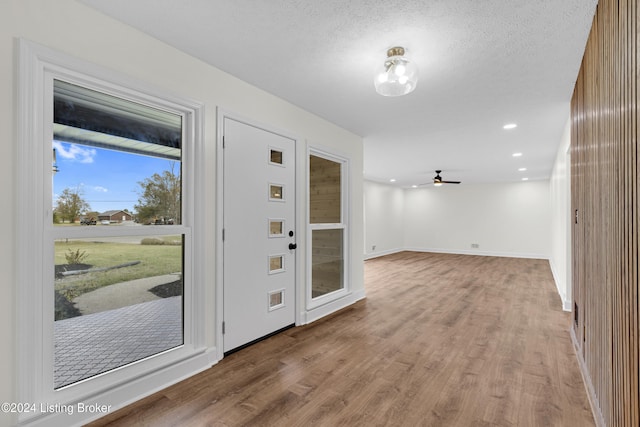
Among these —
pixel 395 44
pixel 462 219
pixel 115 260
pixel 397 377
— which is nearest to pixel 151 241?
pixel 115 260

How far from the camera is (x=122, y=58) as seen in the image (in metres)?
2.01

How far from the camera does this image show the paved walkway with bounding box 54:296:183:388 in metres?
1.83

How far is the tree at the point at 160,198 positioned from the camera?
2217mm

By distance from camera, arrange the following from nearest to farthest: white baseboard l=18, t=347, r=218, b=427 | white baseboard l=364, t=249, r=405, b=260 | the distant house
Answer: white baseboard l=18, t=347, r=218, b=427 → the distant house → white baseboard l=364, t=249, r=405, b=260

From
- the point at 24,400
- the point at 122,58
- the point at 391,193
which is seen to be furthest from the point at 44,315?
the point at 391,193

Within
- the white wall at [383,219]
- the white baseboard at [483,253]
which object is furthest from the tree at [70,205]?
the white baseboard at [483,253]

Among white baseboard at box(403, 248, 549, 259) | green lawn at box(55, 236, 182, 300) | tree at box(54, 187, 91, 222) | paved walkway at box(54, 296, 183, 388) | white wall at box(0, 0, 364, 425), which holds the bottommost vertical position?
white baseboard at box(403, 248, 549, 259)

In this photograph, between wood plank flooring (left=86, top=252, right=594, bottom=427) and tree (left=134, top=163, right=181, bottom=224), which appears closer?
wood plank flooring (left=86, top=252, right=594, bottom=427)

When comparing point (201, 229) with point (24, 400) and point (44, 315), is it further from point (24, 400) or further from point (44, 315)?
point (24, 400)

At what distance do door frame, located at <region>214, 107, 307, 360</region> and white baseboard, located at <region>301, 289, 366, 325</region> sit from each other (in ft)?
0.42

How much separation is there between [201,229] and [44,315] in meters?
1.06

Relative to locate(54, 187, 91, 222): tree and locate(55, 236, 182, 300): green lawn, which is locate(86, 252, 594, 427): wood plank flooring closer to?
locate(55, 236, 182, 300): green lawn

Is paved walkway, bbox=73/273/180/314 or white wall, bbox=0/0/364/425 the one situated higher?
white wall, bbox=0/0/364/425

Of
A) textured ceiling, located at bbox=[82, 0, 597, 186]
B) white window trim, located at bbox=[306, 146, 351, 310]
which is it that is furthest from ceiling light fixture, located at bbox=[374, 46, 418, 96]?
white window trim, located at bbox=[306, 146, 351, 310]
